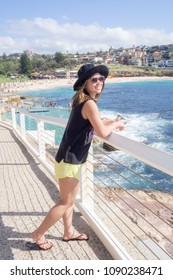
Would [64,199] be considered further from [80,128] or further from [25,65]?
[25,65]

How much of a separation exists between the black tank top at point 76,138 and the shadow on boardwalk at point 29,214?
931mm

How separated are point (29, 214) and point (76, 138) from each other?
5.95ft

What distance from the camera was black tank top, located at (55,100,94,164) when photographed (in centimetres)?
247

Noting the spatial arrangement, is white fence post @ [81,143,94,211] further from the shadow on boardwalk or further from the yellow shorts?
the yellow shorts

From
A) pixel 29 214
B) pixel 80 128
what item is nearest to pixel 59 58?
pixel 29 214

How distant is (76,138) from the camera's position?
8.24 feet

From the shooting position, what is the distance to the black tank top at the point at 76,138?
8.10ft

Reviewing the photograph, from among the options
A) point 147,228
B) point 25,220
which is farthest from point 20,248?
point 147,228

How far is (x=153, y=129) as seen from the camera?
32.1 m

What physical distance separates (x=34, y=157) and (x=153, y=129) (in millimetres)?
26140

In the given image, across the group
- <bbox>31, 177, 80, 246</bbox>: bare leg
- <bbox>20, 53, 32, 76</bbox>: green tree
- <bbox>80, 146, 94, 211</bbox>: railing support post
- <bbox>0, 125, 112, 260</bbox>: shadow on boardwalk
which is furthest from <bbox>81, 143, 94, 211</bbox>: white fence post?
<bbox>20, 53, 32, 76</bbox>: green tree

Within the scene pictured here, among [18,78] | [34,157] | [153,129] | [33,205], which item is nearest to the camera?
[33,205]
